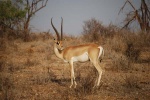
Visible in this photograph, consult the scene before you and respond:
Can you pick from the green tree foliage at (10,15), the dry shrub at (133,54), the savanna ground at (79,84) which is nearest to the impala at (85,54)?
the savanna ground at (79,84)

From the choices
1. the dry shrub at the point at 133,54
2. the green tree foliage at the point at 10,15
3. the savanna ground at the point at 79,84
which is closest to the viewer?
the savanna ground at the point at 79,84

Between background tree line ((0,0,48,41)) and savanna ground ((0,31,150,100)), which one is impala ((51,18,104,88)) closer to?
savanna ground ((0,31,150,100))

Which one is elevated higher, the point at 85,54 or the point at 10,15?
the point at 10,15

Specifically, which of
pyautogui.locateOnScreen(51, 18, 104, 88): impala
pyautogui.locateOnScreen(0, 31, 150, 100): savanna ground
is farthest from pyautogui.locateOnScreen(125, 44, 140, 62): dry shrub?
pyautogui.locateOnScreen(51, 18, 104, 88): impala

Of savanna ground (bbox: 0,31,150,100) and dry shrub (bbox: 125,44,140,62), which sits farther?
dry shrub (bbox: 125,44,140,62)

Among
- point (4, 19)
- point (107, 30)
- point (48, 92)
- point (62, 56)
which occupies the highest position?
point (4, 19)

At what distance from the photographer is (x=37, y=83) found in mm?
8305

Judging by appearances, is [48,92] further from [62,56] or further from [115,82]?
[115,82]

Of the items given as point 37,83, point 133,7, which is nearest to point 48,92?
point 37,83

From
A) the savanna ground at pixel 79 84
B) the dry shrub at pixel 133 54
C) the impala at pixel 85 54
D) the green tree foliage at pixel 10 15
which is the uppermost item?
the green tree foliage at pixel 10 15

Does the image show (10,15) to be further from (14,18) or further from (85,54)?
(85,54)

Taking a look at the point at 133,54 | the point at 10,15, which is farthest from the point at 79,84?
the point at 10,15

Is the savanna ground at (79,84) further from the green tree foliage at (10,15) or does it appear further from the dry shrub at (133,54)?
the green tree foliage at (10,15)

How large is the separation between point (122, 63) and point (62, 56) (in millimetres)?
3490
